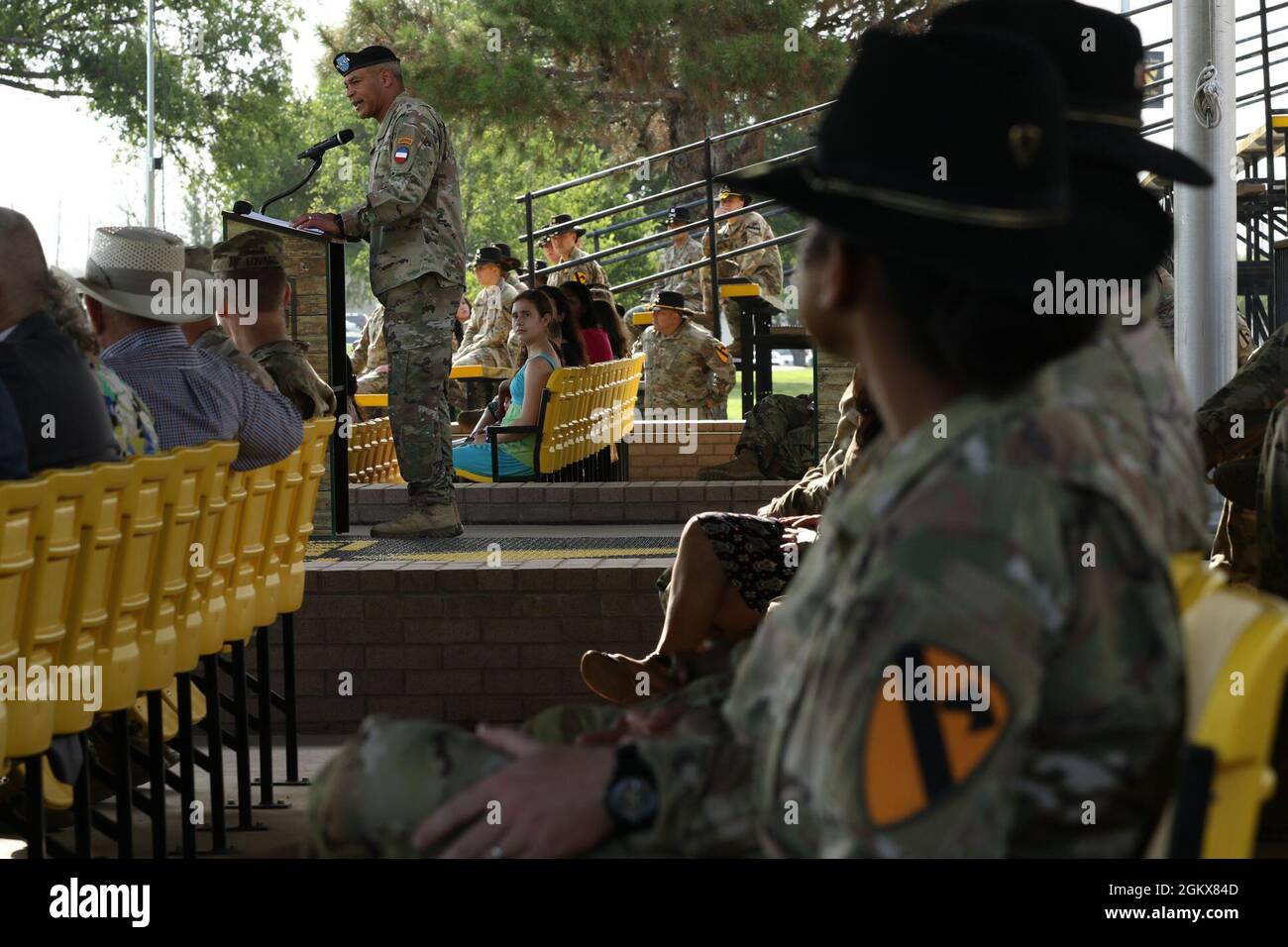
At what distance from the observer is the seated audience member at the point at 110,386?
4.23 meters

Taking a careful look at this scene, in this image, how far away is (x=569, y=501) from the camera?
9250mm

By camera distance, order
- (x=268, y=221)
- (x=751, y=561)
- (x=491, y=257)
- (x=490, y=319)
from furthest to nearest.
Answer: (x=491, y=257)
(x=490, y=319)
(x=268, y=221)
(x=751, y=561)

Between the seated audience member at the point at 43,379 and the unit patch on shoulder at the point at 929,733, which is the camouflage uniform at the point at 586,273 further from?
the unit patch on shoulder at the point at 929,733

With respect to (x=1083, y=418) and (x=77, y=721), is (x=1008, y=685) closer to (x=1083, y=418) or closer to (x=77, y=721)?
(x=1083, y=418)

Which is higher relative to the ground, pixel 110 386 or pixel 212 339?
pixel 212 339

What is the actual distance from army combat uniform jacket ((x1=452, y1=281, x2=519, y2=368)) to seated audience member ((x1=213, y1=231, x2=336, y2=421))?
9.11 m

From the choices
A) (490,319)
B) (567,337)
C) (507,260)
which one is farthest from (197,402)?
(507,260)

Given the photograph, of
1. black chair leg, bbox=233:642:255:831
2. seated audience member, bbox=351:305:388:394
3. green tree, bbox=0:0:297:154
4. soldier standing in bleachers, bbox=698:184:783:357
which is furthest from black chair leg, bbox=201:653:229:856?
green tree, bbox=0:0:297:154

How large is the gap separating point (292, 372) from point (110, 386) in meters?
2.16

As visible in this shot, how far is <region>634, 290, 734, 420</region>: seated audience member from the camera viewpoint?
47.2 ft

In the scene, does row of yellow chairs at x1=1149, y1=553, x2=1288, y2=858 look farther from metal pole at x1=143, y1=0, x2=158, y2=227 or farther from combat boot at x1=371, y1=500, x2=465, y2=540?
metal pole at x1=143, y1=0, x2=158, y2=227

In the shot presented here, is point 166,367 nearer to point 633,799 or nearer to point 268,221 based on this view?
point 268,221
